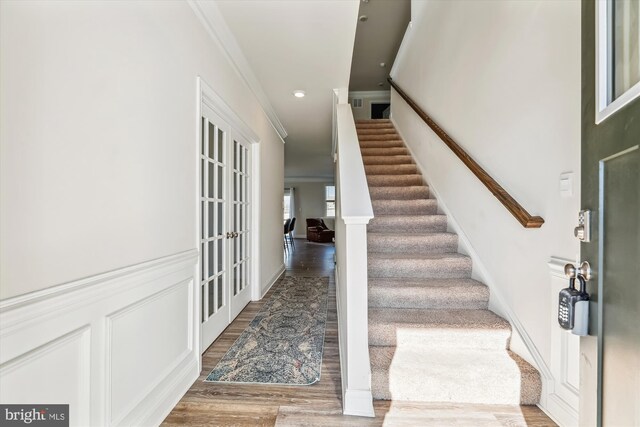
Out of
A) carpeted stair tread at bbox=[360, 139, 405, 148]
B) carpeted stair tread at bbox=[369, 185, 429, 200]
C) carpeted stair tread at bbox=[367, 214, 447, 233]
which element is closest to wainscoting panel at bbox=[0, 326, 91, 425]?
carpeted stair tread at bbox=[367, 214, 447, 233]

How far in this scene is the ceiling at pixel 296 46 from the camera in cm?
205

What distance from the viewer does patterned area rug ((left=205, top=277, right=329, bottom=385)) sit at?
6.12ft

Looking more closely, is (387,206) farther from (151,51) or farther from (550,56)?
(151,51)

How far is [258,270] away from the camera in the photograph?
3.51 m

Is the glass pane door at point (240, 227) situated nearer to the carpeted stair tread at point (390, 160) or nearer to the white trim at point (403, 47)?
the carpeted stair tread at point (390, 160)

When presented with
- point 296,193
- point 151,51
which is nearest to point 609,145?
point 151,51

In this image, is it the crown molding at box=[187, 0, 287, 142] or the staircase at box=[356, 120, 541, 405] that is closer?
the staircase at box=[356, 120, 541, 405]

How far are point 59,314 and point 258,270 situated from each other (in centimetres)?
259

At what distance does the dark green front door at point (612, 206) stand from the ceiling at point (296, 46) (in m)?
1.78

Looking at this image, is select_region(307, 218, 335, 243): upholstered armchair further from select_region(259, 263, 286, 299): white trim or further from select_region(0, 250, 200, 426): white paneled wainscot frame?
select_region(0, 250, 200, 426): white paneled wainscot frame

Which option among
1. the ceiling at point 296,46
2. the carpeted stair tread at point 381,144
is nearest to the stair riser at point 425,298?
the ceiling at point 296,46

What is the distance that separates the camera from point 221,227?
8.49ft

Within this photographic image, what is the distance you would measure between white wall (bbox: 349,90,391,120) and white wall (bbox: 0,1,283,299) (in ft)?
20.6

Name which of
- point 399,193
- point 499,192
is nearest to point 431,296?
point 499,192
